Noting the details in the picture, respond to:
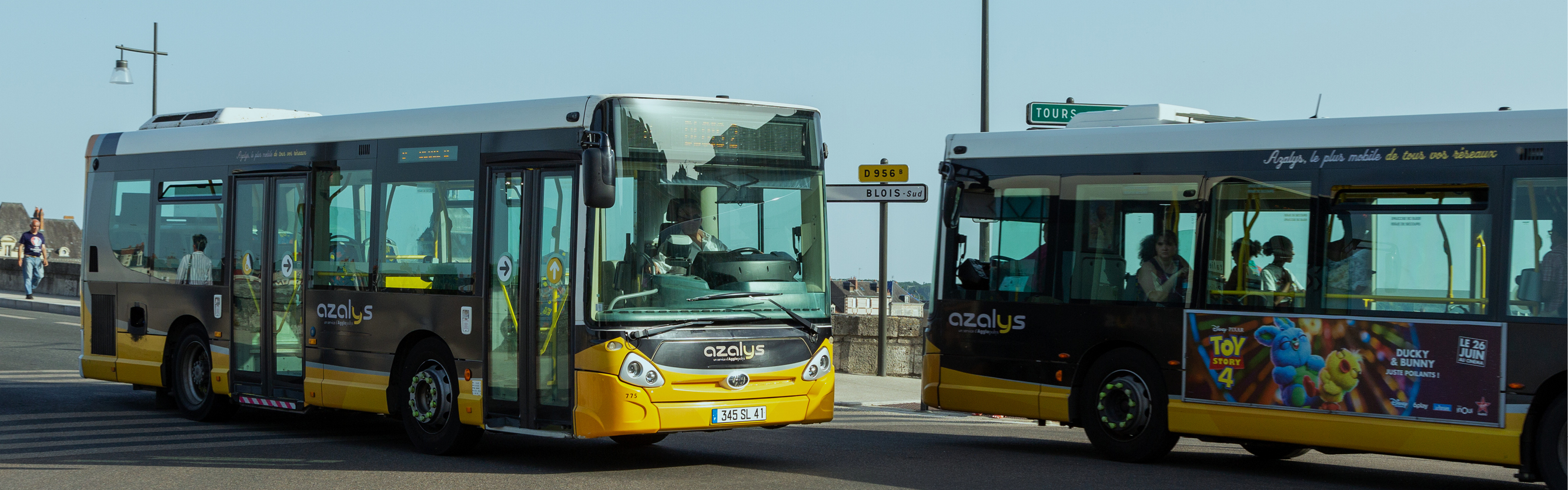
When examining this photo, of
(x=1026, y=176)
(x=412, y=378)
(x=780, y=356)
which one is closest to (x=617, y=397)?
(x=780, y=356)

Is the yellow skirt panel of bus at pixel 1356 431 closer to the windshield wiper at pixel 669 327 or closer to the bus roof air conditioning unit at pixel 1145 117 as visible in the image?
the bus roof air conditioning unit at pixel 1145 117

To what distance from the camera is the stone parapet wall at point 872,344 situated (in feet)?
61.7

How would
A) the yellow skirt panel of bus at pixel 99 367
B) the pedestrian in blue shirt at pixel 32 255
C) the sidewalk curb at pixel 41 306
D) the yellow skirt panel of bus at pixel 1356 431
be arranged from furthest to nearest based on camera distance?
1. the sidewalk curb at pixel 41 306
2. the pedestrian in blue shirt at pixel 32 255
3. the yellow skirt panel of bus at pixel 99 367
4. the yellow skirt panel of bus at pixel 1356 431

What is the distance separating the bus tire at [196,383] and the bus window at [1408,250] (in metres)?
8.94

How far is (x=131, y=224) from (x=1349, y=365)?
10.2 metres

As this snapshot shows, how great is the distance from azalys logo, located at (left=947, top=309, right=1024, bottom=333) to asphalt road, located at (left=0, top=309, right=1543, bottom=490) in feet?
3.07

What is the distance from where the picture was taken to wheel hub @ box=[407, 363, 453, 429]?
10.4 meters

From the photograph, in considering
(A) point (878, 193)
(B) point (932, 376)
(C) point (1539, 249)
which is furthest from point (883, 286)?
A: (C) point (1539, 249)

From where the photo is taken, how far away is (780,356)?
979 cm

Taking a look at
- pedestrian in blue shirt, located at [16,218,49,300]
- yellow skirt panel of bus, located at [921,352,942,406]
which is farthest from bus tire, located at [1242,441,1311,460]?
pedestrian in blue shirt, located at [16,218,49,300]

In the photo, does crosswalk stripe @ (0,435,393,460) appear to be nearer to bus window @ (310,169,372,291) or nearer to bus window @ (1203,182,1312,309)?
bus window @ (310,169,372,291)

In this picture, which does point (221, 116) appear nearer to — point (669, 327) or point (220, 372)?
point (220, 372)

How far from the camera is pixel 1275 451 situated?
36.7ft

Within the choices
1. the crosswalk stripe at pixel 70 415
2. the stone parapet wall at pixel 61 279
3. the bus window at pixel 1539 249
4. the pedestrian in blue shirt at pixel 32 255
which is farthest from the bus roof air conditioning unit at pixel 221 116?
the stone parapet wall at pixel 61 279
